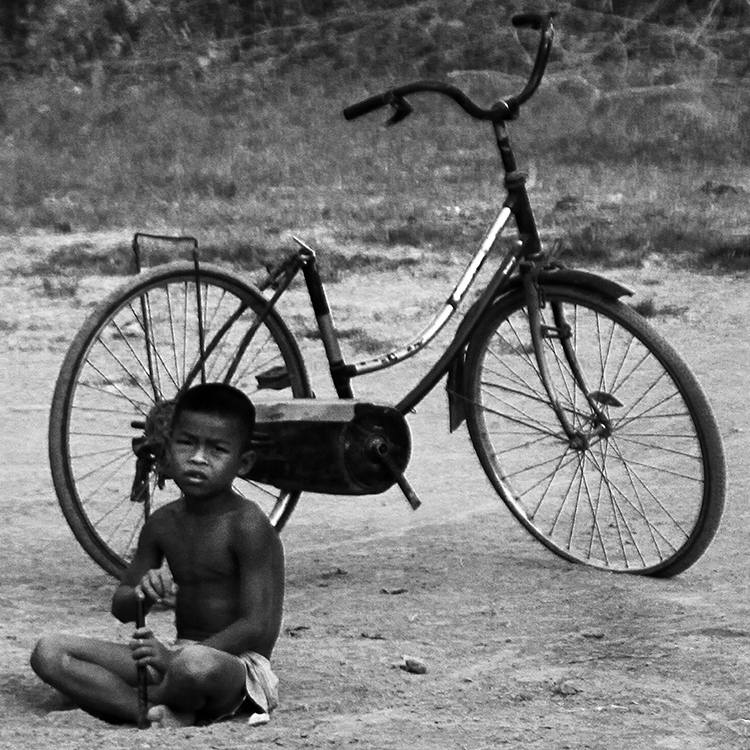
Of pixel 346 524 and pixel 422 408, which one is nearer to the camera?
pixel 346 524

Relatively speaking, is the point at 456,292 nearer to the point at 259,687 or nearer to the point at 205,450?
the point at 205,450

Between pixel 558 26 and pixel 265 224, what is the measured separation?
17.4 ft

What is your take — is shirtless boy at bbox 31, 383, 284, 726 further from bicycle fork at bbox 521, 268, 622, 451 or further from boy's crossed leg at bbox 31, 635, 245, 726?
bicycle fork at bbox 521, 268, 622, 451

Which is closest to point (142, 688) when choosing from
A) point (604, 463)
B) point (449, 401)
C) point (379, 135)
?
point (449, 401)

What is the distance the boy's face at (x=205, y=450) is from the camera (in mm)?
3824

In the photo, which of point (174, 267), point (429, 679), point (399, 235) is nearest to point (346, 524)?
point (174, 267)

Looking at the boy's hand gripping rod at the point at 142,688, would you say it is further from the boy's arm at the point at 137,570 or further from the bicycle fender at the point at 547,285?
the bicycle fender at the point at 547,285

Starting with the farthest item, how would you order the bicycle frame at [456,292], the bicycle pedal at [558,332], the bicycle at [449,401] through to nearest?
the bicycle pedal at [558,332]
the bicycle frame at [456,292]
the bicycle at [449,401]

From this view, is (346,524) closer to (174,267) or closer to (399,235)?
(174,267)

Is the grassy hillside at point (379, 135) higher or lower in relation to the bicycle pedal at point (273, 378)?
higher

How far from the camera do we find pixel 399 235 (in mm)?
10250

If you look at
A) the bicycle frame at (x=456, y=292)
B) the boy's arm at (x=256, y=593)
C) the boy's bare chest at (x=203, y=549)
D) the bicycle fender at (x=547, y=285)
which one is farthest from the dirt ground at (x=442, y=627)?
the bicycle frame at (x=456, y=292)

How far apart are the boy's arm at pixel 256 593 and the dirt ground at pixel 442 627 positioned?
0.57 feet

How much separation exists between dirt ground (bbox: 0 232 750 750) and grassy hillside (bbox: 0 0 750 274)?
161 inches
